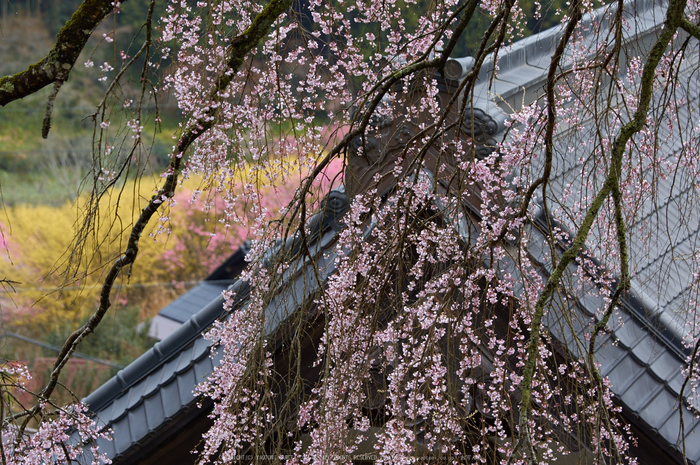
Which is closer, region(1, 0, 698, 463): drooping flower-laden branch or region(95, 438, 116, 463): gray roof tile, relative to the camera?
region(1, 0, 698, 463): drooping flower-laden branch

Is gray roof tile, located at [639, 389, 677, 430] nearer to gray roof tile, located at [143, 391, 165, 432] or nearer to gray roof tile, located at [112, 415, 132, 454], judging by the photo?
gray roof tile, located at [143, 391, 165, 432]

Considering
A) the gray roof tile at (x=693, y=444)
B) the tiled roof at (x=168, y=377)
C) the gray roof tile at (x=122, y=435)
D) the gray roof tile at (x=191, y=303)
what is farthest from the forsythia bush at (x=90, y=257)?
the gray roof tile at (x=693, y=444)

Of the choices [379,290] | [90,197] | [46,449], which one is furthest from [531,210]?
[46,449]

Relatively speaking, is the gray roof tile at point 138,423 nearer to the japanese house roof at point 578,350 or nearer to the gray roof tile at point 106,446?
the japanese house roof at point 578,350

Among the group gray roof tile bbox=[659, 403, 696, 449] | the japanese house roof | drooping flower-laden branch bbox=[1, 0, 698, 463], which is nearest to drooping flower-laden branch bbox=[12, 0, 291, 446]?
drooping flower-laden branch bbox=[1, 0, 698, 463]

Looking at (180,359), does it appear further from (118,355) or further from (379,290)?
(118,355)

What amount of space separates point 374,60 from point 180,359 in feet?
5.86

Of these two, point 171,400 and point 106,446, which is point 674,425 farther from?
point 106,446

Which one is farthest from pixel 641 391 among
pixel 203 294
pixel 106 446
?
pixel 203 294

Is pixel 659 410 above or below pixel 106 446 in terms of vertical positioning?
below

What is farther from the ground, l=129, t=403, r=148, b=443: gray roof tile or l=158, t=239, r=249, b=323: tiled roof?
l=158, t=239, r=249, b=323: tiled roof

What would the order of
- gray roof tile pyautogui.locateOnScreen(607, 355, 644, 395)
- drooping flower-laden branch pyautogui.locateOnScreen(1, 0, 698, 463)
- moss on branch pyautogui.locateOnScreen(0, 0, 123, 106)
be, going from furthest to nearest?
gray roof tile pyautogui.locateOnScreen(607, 355, 644, 395) → drooping flower-laden branch pyautogui.locateOnScreen(1, 0, 698, 463) → moss on branch pyautogui.locateOnScreen(0, 0, 123, 106)

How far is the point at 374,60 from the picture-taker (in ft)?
9.71

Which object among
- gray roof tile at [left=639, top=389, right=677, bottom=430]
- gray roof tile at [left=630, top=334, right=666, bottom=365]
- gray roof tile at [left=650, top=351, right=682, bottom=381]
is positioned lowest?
gray roof tile at [left=639, top=389, right=677, bottom=430]
